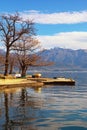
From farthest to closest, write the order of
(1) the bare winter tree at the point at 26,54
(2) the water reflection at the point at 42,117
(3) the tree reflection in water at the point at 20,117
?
(1) the bare winter tree at the point at 26,54, (2) the water reflection at the point at 42,117, (3) the tree reflection in water at the point at 20,117

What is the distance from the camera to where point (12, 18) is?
89188mm

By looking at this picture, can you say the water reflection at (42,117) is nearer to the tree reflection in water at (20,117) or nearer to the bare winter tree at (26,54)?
the tree reflection in water at (20,117)

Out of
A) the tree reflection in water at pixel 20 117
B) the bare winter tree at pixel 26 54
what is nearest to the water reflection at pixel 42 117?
the tree reflection in water at pixel 20 117

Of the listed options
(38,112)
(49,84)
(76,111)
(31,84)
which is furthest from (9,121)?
(49,84)

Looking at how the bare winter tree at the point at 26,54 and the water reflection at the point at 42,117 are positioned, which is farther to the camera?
the bare winter tree at the point at 26,54

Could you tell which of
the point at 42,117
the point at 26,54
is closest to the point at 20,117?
the point at 42,117

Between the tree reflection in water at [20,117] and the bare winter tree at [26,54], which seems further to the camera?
the bare winter tree at [26,54]

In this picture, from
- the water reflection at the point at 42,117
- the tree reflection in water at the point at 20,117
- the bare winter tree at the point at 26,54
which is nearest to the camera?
the tree reflection in water at the point at 20,117

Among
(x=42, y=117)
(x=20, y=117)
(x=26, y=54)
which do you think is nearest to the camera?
(x=20, y=117)

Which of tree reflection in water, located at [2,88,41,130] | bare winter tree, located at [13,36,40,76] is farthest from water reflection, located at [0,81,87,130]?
bare winter tree, located at [13,36,40,76]

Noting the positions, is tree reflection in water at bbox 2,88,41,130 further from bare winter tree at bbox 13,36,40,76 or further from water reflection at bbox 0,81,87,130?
bare winter tree at bbox 13,36,40,76

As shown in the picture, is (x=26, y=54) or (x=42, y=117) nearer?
(x=42, y=117)

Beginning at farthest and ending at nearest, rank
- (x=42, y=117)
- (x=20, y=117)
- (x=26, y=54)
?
1. (x=26, y=54)
2. (x=42, y=117)
3. (x=20, y=117)

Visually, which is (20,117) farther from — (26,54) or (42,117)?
(26,54)
